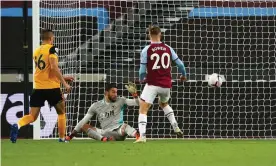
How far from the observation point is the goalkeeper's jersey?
13.1 m

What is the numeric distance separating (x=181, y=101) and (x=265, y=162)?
7496mm

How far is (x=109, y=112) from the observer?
42.8 feet

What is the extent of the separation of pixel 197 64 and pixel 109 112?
10.00 feet

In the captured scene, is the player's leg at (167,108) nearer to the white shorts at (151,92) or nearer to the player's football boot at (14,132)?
the white shorts at (151,92)

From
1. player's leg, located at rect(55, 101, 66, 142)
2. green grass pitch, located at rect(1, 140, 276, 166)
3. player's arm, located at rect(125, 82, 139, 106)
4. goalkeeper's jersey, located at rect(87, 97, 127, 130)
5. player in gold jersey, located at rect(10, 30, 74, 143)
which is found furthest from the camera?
goalkeeper's jersey, located at rect(87, 97, 127, 130)

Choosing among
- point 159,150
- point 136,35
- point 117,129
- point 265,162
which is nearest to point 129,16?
point 136,35

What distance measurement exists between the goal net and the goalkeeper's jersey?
1.63 meters

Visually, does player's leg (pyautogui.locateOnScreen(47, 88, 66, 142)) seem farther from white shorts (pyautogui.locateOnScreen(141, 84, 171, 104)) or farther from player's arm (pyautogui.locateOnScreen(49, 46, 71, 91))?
white shorts (pyautogui.locateOnScreen(141, 84, 171, 104))

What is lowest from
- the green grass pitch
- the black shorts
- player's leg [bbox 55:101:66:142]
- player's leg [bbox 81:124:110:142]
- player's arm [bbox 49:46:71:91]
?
player's leg [bbox 81:124:110:142]

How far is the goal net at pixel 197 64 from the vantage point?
14827 mm

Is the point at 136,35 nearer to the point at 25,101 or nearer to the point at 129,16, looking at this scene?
the point at 129,16

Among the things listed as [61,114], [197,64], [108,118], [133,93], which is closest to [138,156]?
[61,114]

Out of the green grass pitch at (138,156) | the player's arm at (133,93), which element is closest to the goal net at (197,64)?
the player's arm at (133,93)

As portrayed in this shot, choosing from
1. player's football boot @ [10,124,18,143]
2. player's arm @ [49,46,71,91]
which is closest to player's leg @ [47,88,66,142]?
player's arm @ [49,46,71,91]
